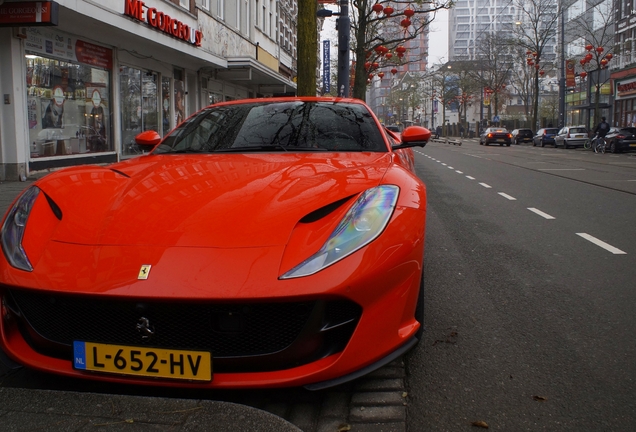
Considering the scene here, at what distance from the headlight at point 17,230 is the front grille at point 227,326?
188 mm

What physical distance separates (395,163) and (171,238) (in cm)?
137

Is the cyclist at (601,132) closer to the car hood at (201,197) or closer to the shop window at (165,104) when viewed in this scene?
the shop window at (165,104)

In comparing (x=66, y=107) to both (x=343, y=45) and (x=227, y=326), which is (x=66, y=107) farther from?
(x=227, y=326)

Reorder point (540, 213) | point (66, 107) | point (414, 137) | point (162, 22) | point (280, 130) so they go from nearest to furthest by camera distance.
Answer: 1. point (280, 130)
2. point (414, 137)
3. point (540, 213)
4. point (66, 107)
5. point (162, 22)

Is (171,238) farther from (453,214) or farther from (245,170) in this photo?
(453,214)

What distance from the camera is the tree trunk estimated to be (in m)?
12.0

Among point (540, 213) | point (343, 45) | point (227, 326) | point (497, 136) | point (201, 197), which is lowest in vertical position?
point (540, 213)

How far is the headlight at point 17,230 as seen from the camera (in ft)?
7.86

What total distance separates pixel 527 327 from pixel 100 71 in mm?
13922

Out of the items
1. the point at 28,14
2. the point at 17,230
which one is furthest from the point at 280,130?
the point at 28,14

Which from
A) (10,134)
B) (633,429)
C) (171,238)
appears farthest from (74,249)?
(10,134)

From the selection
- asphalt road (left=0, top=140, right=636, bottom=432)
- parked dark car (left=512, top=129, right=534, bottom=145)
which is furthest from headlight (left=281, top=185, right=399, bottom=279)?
parked dark car (left=512, top=129, right=534, bottom=145)

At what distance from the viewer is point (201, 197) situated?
105 inches

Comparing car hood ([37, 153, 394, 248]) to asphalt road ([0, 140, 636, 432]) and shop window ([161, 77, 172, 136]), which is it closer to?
asphalt road ([0, 140, 636, 432])
